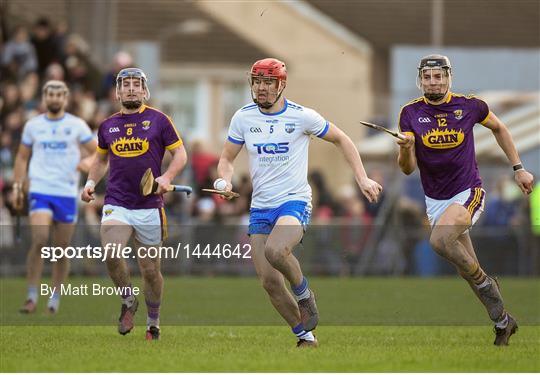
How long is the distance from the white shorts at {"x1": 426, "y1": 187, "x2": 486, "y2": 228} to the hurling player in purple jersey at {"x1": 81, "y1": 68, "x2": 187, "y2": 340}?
2.33m

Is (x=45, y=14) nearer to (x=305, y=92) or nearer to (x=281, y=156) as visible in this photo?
(x=305, y=92)

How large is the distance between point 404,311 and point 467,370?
6855 millimetres

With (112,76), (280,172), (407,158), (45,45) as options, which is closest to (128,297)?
(280,172)

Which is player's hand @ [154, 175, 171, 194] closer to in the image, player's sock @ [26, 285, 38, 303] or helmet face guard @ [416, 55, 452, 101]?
helmet face guard @ [416, 55, 452, 101]

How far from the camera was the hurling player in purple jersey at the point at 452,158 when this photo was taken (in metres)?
12.9

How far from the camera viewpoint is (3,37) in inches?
1156

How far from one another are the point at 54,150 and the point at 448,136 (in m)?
6.01

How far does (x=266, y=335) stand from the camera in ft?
45.7

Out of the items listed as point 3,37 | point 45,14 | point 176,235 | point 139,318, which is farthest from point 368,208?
point 45,14

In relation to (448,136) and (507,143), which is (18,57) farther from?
(507,143)

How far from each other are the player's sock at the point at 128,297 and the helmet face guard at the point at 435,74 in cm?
320

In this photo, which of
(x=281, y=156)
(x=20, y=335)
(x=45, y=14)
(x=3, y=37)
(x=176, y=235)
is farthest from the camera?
(x=45, y=14)

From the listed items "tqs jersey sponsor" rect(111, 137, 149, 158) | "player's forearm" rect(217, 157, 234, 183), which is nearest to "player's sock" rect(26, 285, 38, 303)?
"tqs jersey sponsor" rect(111, 137, 149, 158)
